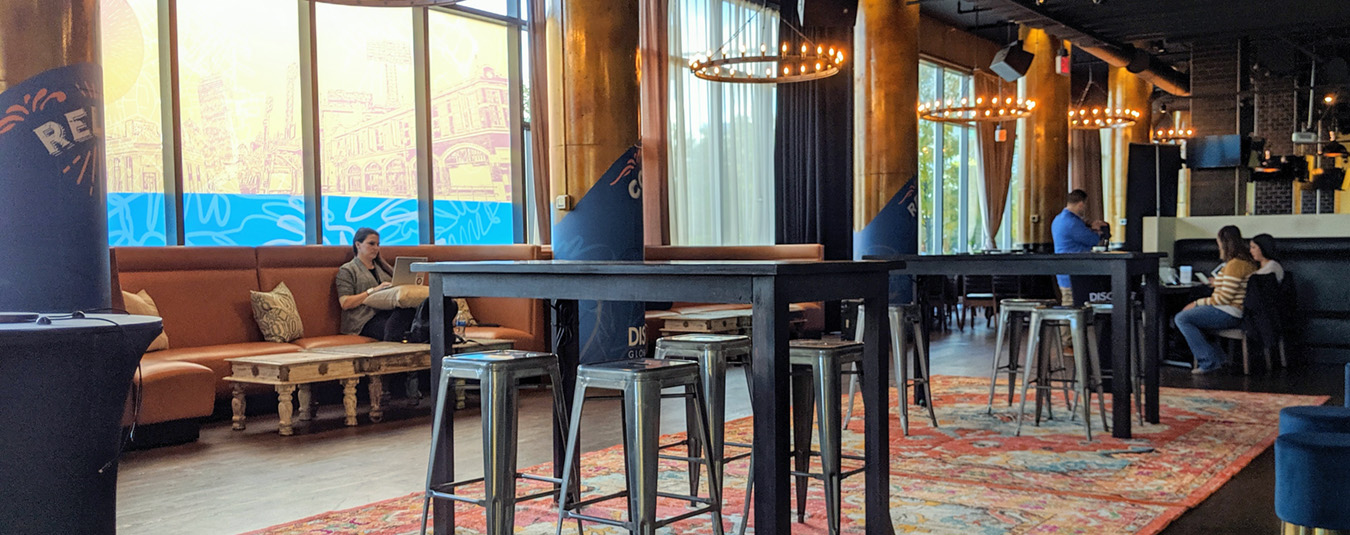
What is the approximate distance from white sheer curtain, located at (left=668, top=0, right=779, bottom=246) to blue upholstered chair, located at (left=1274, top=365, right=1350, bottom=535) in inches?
328

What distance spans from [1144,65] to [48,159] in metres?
13.2

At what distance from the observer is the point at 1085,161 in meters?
19.4

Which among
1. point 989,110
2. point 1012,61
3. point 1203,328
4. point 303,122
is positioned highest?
point 1012,61

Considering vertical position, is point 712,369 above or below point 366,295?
below

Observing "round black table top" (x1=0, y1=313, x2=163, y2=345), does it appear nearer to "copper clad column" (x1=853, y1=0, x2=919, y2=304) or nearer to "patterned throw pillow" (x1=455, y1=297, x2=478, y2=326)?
"patterned throw pillow" (x1=455, y1=297, x2=478, y2=326)

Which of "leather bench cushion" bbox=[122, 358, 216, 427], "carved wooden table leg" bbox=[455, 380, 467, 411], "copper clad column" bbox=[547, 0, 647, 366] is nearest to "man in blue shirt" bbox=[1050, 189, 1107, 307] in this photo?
"copper clad column" bbox=[547, 0, 647, 366]

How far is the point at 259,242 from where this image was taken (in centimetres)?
791

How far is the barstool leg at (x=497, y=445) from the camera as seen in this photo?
310 centimetres

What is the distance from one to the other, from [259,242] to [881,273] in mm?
5957

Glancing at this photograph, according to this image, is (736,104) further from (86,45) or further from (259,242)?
(86,45)

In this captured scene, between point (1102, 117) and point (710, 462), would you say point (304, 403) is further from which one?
point (1102, 117)

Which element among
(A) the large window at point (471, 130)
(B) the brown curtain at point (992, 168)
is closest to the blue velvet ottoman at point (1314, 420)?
(A) the large window at point (471, 130)

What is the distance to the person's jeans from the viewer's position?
7898mm

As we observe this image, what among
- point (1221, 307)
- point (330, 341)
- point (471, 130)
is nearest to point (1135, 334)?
point (1221, 307)
